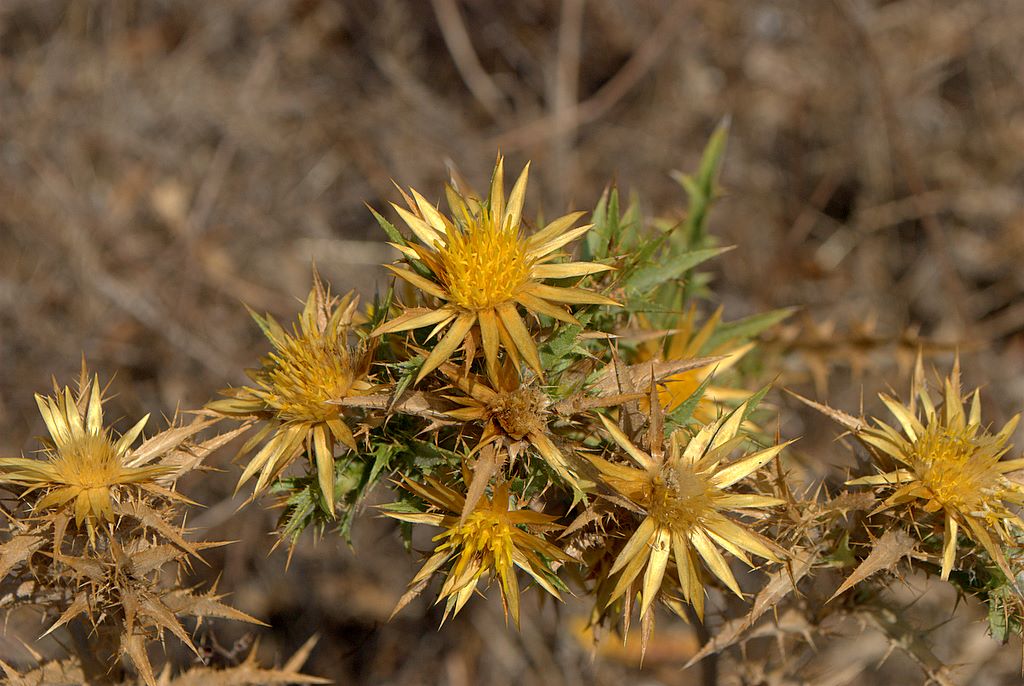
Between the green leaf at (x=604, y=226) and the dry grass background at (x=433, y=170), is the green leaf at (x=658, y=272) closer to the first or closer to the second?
the green leaf at (x=604, y=226)

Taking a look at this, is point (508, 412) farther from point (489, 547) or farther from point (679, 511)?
point (679, 511)

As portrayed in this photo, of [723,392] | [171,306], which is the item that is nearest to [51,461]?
[723,392]

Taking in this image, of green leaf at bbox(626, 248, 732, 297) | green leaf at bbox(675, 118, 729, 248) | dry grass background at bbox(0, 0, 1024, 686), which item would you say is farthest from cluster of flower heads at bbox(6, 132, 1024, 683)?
dry grass background at bbox(0, 0, 1024, 686)

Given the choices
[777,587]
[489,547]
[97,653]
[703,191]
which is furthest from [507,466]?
[703,191]

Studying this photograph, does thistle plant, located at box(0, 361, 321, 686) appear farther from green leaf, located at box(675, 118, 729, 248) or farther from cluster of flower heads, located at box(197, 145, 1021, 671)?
green leaf, located at box(675, 118, 729, 248)

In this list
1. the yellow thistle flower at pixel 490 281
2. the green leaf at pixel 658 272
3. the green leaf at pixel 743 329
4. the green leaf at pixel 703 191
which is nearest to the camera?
the yellow thistle flower at pixel 490 281

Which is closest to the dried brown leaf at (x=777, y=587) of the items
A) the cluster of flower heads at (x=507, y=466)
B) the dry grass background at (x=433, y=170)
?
the cluster of flower heads at (x=507, y=466)
